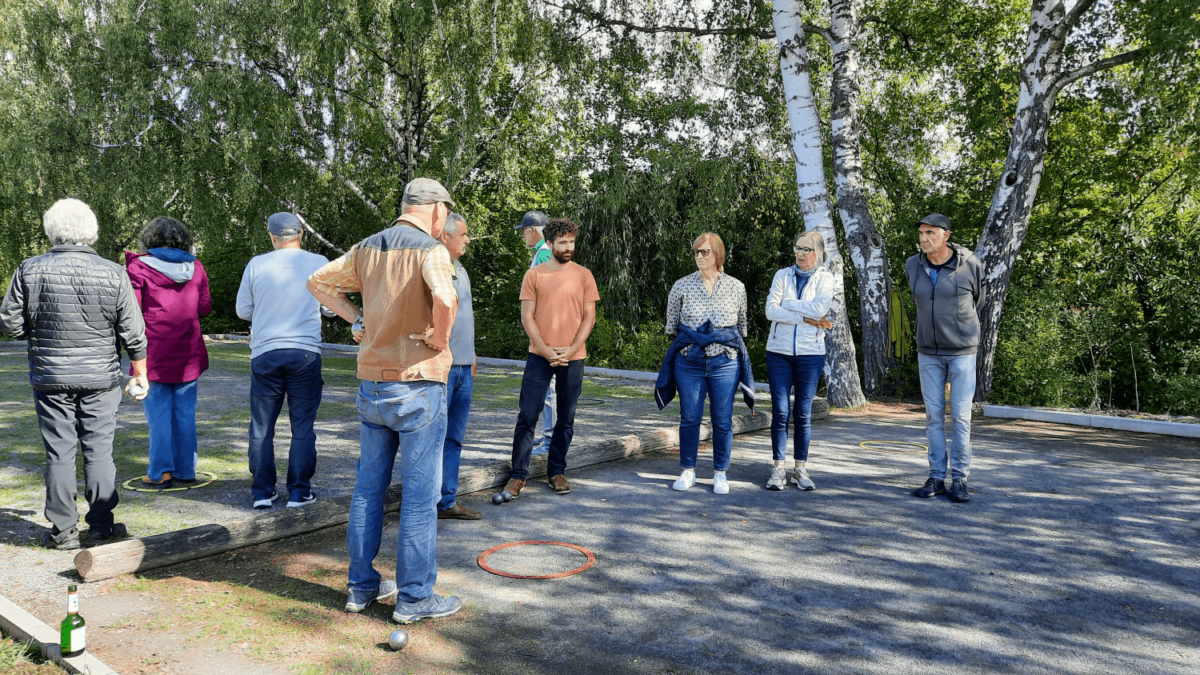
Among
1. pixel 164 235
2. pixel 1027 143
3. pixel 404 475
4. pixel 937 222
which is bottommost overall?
pixel 404 475

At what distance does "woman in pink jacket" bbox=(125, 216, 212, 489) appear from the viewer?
584 cm

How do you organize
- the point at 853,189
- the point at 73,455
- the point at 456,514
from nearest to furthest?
the point at 73,455, the point at 456,514, the point at 853,189

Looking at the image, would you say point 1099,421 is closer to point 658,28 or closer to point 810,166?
point 810,166

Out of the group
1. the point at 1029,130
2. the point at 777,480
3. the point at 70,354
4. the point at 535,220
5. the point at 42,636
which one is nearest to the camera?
the point at 42,636

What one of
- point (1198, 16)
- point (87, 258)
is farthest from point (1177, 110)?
point (87, 258)

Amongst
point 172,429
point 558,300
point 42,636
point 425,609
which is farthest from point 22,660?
point 558,300

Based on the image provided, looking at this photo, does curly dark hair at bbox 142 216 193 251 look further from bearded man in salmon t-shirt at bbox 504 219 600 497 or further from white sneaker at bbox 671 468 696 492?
white sneaker at bbox 671 468 696 492

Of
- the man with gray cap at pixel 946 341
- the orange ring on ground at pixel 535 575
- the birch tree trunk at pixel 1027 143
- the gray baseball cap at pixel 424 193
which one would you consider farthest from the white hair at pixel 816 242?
the birch tree trunk at pixel 1027 143

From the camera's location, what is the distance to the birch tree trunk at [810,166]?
11359mm

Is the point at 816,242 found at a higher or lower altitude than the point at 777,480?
higher

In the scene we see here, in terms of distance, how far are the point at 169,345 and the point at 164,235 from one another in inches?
33.5

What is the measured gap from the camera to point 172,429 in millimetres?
5969

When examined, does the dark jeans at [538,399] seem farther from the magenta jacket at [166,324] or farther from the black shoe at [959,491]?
the black shoe at [959,491]

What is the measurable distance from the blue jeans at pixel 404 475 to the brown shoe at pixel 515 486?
6.99 ft
